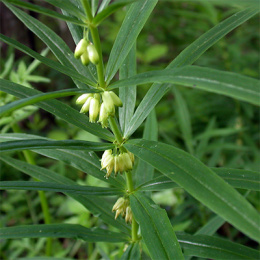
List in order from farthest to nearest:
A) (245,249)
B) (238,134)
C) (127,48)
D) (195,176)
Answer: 1. (238,134)
2. (245,249)
3. (127,48)
4. (195,176)

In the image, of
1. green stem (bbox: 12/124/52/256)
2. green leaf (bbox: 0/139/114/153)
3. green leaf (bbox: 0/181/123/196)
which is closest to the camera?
green leaf (bbox: 0/139/114/153)

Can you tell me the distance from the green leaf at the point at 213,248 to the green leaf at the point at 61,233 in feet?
0.67

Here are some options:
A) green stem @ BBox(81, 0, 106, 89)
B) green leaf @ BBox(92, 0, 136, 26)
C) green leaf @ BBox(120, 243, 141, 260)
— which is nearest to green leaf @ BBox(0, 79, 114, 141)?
green stem @ BBox(81, 0, 106, 89)

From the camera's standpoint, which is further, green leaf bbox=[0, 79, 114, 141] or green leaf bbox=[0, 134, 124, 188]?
green leaf bbox=[0, 134, 124, 188]

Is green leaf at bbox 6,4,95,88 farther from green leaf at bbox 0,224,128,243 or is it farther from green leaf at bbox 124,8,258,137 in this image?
green leaf at bbox 0,224,128,243

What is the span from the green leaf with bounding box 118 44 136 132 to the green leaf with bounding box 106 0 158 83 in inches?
6.3

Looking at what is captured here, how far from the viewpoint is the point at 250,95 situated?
1.84 ft

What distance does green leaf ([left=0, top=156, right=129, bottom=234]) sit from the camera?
3.59ft

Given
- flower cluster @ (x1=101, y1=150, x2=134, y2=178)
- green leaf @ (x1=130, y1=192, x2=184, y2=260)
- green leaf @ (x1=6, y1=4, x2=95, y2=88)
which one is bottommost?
green leaf @ (x1=130, y1=192, x2=184, y2=260)

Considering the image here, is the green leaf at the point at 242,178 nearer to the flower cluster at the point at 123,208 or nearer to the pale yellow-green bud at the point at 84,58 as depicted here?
the flower cluster at the point at 123,208

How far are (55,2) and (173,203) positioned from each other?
1613 mm

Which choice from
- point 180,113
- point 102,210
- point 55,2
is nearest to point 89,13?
point 55,2

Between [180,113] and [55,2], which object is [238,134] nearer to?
[180,113]

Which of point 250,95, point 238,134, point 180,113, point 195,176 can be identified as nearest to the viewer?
point 250,95
